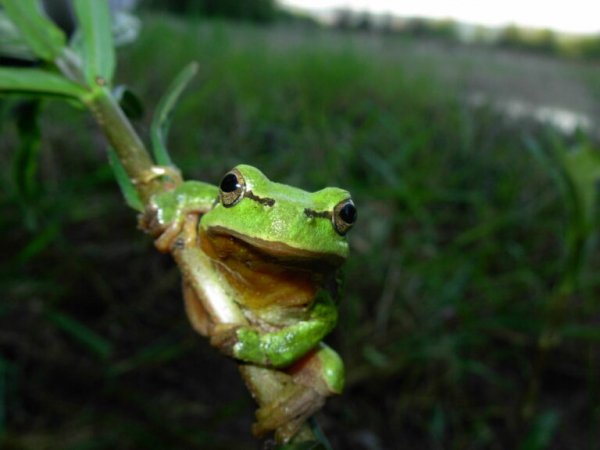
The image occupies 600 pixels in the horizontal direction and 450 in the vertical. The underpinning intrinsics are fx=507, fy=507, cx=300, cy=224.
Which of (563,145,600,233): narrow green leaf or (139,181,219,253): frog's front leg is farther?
(563,145,600,233): narrow green leaf

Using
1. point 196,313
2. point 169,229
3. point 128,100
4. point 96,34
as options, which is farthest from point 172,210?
Answer: point 96,34

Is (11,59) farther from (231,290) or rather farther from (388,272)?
(388,272)

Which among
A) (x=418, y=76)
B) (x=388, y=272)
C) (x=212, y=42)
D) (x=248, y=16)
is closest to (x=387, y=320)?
(x=388, y=272)

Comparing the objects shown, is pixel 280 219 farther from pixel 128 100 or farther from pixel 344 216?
pixel 128 100

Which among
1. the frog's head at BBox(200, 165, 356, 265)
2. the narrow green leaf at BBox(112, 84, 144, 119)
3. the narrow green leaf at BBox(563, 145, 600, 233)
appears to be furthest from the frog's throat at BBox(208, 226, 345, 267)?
the narrow green leaf at BBox(563, 145, 600, 233)

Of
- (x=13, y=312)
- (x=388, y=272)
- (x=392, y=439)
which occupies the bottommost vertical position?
(x=392, y=439)

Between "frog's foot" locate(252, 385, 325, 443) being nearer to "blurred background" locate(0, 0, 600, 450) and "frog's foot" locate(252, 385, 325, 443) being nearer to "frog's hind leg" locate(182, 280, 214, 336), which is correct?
"frog's hind leg" locate(182, 280, 214, 336)
